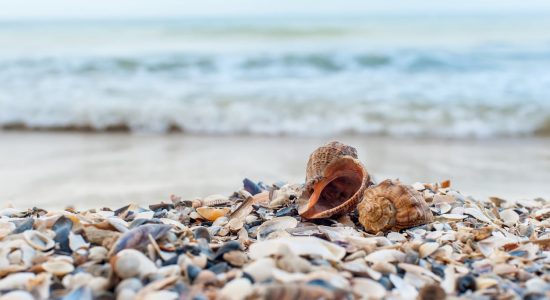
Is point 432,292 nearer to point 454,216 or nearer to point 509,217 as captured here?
point 454,216

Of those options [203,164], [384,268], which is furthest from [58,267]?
[203,164]

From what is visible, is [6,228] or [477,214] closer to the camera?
[6,228]

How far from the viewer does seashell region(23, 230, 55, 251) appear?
79.8 inches

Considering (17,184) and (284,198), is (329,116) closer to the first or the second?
(17,184)

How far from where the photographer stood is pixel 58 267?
1.88 metres

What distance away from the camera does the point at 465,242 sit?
7.38 feet

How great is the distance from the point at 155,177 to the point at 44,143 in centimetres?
197

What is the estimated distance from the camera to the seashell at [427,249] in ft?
6.80

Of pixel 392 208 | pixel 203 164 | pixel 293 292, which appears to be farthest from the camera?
pixel 203 164

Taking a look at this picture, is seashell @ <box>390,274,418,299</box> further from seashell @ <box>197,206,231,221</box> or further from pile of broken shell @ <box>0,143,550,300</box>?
seashell @ <box>197,206,231,221</box>

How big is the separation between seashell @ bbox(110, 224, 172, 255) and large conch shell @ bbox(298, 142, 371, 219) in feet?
2.22

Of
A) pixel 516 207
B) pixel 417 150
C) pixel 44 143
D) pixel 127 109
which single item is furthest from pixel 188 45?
pixel 516 207

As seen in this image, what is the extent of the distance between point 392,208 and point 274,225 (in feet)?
1.56

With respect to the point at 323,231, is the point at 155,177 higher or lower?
lower
